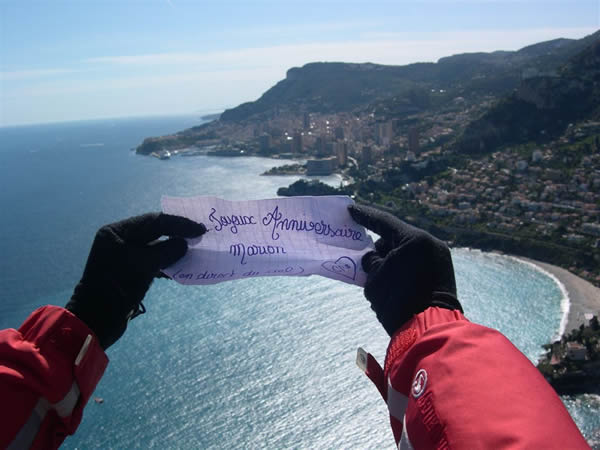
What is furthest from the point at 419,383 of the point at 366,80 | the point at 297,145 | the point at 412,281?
the point at 366,80

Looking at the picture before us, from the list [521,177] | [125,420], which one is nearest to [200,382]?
[125,420]

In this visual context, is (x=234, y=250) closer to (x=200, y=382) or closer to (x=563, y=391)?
(x=200, y=382)

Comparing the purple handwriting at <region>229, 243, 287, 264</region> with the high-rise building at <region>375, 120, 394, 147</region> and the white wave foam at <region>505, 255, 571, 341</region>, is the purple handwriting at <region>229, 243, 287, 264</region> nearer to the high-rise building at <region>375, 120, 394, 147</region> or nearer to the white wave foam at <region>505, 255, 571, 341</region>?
the white wave foam at <region>505, 255, 571, 341</region>

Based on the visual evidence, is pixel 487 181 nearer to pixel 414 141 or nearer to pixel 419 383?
pixel 414 141

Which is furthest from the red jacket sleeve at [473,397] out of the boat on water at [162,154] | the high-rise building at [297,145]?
the boat on water at [162,154]

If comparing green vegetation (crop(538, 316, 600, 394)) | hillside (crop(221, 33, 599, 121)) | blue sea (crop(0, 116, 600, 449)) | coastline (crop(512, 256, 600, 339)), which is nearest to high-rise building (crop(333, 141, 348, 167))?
blue sea (crop(0, 116, 600, 449))
